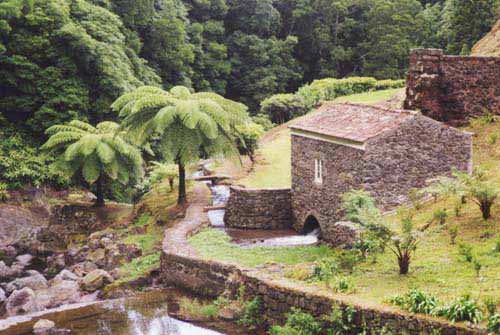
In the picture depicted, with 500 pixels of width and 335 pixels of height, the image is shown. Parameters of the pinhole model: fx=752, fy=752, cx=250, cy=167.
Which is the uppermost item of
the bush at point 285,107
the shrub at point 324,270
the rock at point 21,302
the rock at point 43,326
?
the bush at point 285,107

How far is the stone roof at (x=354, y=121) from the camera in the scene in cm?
1706

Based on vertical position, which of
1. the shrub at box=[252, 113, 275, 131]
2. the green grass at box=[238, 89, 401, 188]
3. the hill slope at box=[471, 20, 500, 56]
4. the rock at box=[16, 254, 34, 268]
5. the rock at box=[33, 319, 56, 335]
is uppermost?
the hill slope at box=[471, 20, 500, 56]

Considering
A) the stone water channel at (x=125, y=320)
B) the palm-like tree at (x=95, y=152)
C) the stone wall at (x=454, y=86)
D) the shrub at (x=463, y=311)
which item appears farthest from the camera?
the palm-like tree at (x=95, y=152)

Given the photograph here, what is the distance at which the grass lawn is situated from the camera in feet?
42.1

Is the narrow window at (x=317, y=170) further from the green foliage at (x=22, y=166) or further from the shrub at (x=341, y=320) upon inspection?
the green foliage at (x=22, y=166)

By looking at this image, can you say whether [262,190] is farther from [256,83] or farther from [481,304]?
[256,83]

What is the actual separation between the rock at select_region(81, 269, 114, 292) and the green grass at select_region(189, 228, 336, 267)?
2.23 m

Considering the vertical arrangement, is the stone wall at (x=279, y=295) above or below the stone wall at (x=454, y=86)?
below

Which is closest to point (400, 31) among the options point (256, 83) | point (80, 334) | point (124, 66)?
point (256, 83)

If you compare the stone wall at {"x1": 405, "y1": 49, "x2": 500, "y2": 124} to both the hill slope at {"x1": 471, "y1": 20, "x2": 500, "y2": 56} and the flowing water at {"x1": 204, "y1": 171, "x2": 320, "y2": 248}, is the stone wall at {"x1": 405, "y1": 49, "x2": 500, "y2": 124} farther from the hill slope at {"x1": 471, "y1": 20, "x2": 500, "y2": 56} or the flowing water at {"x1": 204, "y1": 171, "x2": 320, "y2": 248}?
the flowing water at {"x1": 204, "y1": 171, "x2": 320, "y2": 248}

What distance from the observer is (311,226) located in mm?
19656

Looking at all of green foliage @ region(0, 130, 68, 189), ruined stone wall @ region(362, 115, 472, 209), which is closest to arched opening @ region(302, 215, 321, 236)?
ruined stone wall @ region(362, 115, 472, 209)

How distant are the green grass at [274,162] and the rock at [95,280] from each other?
5.58m

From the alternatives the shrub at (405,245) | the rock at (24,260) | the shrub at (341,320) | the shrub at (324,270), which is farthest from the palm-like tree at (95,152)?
the shrub at (341,320)
